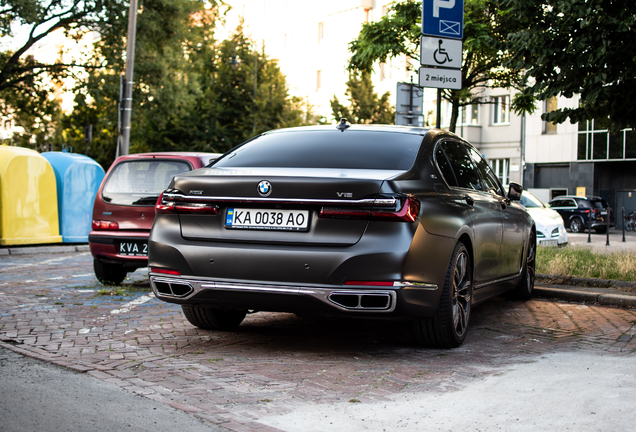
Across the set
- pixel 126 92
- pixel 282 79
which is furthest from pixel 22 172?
pixel 282 79

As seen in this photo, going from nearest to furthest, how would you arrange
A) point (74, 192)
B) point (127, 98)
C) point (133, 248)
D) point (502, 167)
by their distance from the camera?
→ point (133, 248) < point (74, 192) < point (127, 98) < point (502, 167)

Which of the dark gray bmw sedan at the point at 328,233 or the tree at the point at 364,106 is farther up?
the tree at the point at 364,106

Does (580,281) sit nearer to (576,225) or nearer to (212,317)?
(212,317)

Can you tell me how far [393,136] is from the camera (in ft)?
19.4

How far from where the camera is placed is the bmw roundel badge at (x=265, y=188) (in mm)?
5047

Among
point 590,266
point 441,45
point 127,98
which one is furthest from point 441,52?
point 127,98

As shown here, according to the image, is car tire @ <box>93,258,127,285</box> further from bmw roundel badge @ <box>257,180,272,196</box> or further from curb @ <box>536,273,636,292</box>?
curb @ <box>536,273,636,292</box>

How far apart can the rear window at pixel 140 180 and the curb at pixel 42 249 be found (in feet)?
19.4

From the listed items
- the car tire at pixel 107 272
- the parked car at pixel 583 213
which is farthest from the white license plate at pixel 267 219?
the parked car at pixel 583 213

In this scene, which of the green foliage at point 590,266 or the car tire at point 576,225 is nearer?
the green foliage at point 590,266

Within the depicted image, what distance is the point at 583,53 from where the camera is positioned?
913 cm

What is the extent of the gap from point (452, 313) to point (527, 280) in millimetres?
3245

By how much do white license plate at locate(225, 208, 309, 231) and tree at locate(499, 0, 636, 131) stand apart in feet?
17.6

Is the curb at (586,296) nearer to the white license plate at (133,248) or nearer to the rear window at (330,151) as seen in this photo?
the rear window at (330,151)
